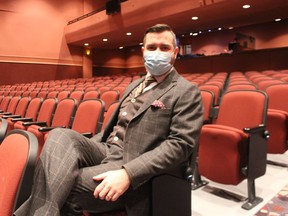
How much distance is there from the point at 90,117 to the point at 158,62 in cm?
63

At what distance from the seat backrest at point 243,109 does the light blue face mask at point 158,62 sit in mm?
581

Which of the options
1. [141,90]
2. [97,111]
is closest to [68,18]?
[97,111]

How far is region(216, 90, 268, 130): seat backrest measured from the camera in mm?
1170

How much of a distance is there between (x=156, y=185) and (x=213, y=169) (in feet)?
1.72

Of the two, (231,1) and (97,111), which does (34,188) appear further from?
(231,1)

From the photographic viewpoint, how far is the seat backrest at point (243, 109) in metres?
1.17

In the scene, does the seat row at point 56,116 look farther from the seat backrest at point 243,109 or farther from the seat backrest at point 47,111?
the seat backrest at point 243,109

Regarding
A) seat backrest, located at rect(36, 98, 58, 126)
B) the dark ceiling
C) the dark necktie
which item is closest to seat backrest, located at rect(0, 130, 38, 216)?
the dark necktie

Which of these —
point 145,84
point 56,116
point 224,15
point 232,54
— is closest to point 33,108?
point 56,116

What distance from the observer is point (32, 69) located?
656cm

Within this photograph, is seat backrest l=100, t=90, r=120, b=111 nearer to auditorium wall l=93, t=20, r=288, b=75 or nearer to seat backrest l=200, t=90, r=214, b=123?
seat backrest l=200, t=90, r=214, b=123

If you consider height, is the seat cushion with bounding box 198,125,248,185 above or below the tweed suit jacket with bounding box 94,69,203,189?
below

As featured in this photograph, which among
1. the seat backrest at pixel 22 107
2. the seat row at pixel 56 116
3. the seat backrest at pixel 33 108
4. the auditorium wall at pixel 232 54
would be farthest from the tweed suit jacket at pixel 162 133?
the auditorium wall at pixel 232 54

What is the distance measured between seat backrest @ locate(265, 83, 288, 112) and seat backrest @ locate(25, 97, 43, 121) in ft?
5.00
